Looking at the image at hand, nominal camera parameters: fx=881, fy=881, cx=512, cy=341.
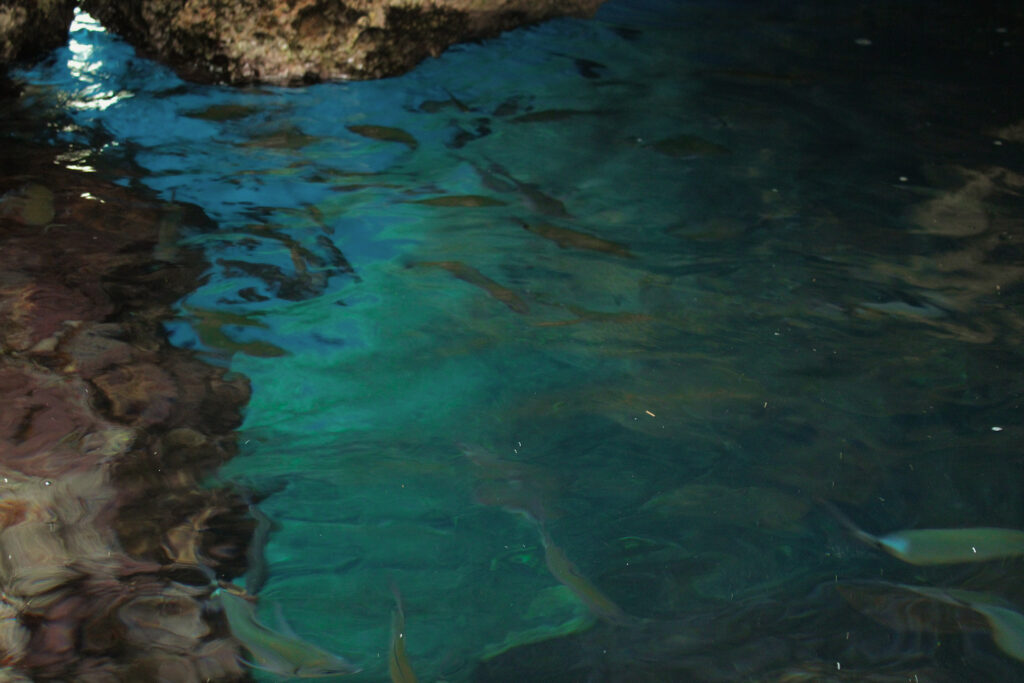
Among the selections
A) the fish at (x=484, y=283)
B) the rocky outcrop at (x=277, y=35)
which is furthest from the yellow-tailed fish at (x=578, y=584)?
the rocky outcrop at (x=277, y=35)

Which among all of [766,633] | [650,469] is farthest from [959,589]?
[650,469]

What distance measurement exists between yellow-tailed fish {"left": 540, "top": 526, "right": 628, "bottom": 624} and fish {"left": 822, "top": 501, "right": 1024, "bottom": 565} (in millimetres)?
725

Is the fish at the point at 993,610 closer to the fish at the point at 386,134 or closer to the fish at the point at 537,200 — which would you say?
the fish at the point at 537,200

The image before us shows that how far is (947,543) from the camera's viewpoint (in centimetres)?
236

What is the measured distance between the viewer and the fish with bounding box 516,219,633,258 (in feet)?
11.6

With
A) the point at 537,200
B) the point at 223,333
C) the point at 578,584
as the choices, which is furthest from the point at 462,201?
the point at 578,584

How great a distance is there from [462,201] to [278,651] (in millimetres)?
2254

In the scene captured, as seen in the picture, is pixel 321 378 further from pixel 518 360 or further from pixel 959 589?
pixel 959 589

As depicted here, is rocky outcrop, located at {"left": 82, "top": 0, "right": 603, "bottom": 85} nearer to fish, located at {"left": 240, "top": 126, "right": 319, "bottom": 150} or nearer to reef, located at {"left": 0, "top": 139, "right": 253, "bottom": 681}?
fish, located at {"left": 240, "top": 126, "right": 319, "bottom": 150}

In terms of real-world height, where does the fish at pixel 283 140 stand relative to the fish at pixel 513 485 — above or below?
above

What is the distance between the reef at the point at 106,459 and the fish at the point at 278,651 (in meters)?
0.04

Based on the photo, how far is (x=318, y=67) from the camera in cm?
489

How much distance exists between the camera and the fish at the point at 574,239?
11.6 ft

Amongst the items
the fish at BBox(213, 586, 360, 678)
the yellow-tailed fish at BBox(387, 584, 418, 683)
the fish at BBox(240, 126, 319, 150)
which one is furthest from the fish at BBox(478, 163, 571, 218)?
the fish at BBox(213, 586, 360, 678)
